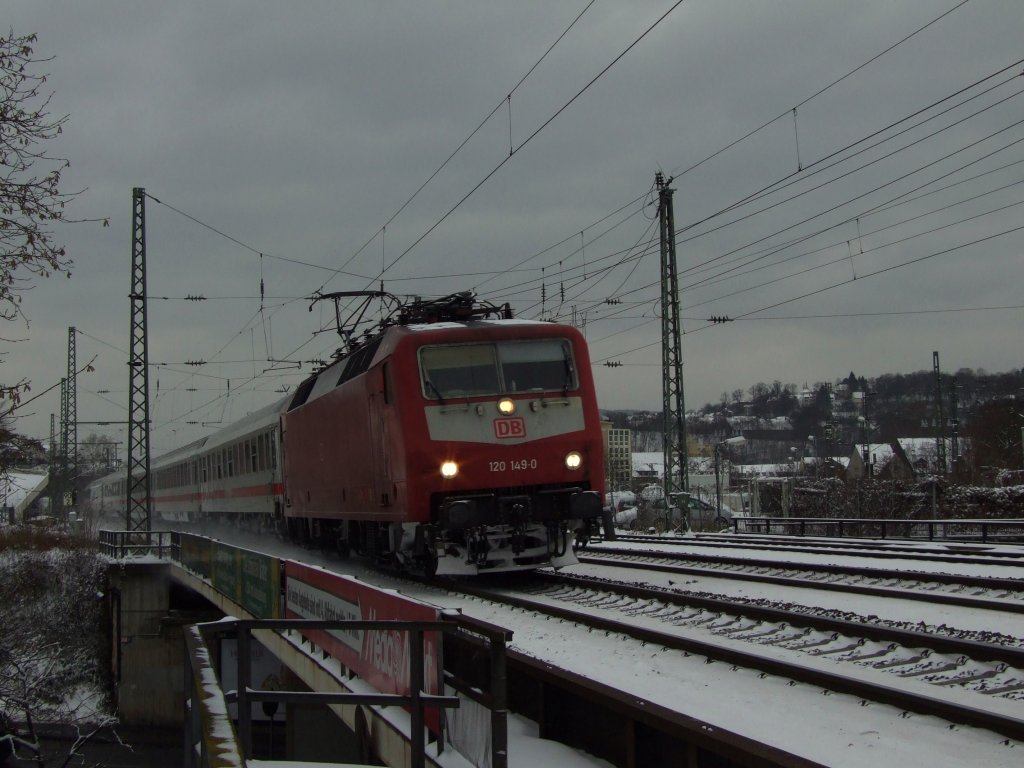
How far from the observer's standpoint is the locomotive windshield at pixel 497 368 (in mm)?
13312

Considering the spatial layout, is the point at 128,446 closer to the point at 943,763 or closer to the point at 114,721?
the point at 114,721

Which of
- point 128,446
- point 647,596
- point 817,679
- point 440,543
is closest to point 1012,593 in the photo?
point 647,596

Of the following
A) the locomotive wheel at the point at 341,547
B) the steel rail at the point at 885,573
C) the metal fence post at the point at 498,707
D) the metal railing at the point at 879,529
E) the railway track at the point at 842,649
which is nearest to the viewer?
the metal fence post at the point at 498,707

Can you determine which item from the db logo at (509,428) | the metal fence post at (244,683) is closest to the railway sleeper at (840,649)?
the metal fence post at (244,683)

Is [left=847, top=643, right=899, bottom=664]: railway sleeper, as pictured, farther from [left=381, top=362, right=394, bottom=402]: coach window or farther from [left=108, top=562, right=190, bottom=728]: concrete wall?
[left=108, top=562, right=190, bottom=728]: concrete wall

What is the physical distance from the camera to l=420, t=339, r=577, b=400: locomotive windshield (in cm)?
1331

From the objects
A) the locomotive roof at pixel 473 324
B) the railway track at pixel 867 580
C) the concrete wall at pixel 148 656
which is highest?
the locomotive roof at pixel 473 324

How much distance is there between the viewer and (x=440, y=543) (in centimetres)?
1306

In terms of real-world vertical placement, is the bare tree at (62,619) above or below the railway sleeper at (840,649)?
below

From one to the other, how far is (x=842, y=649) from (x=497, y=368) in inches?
245

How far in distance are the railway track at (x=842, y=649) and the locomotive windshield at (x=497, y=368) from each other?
290 cm

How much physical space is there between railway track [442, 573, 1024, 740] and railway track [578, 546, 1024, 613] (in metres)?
1.26

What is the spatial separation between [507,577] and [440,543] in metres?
2.63

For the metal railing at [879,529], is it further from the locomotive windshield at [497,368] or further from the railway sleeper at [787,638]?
the railway sleeper at [787,638]
